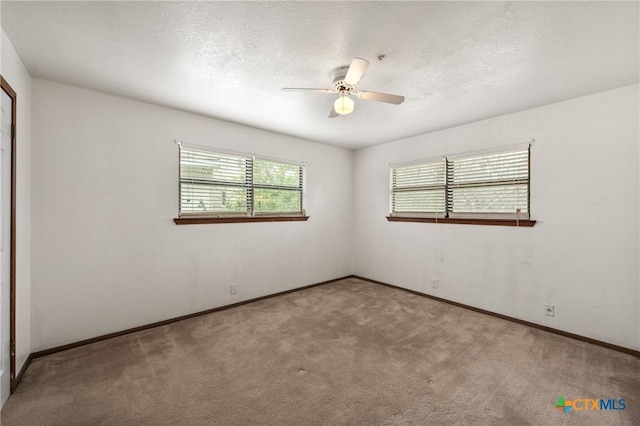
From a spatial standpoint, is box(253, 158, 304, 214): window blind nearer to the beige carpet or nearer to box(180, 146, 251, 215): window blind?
box(180, 146, 251, 215): window blind

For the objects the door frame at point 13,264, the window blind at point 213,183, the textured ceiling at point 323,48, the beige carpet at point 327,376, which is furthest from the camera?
the window blind at point 213,183

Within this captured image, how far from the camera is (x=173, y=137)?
128 inches

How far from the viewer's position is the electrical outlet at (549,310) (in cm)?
302

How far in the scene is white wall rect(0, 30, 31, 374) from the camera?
6.98 ft

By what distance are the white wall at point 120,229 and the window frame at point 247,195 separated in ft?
0.27

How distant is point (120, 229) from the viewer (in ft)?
9.47

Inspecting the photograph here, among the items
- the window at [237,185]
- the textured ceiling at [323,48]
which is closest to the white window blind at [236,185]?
the window at [237,185]

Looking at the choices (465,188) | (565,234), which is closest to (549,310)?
(565,234)

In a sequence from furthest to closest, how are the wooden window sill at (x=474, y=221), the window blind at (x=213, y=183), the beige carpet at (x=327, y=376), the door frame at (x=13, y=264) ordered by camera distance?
the window blind at (x=213, y=183)
the wooden window sill at (x=474, y=221)
the door frame at (x=13, y=264)
the beige carpet at (x=327, y=376)

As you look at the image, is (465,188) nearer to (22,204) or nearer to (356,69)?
(356,69)

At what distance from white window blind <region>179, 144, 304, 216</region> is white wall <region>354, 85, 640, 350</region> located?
7.30ft

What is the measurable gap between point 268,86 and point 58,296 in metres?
2.77

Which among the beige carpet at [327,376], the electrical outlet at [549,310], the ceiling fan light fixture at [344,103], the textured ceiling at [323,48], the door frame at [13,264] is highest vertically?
the textured ceiling at [323,48]

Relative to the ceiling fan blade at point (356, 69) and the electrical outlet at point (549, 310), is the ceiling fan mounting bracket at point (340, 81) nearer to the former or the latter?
the ceiling fan blade at point (356, 69)
